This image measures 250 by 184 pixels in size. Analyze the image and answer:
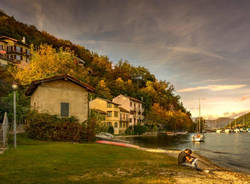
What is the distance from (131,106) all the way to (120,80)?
80.4 feet

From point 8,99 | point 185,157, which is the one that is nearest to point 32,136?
point 8,99

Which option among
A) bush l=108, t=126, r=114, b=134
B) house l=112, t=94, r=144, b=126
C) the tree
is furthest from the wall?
house l=112, t=94, r=144, b=126

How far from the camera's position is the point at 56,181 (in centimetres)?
868

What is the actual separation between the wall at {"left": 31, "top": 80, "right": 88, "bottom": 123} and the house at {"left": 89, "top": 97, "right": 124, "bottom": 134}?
36.8m

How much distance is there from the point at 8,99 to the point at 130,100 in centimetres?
5227

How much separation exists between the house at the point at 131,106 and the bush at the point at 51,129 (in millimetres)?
53150

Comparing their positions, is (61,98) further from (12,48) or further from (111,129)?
(12,48)

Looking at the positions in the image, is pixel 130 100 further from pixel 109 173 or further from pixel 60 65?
pixel 109 173

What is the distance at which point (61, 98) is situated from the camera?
2578cm

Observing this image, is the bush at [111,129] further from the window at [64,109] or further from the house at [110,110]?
the window at [64,109]

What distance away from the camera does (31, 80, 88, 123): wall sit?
2488 cm

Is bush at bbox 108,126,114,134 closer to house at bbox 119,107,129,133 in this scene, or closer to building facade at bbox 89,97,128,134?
A: building facade at bbox 89,97,128,134

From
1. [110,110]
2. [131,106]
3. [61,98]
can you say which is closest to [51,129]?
[61,98]

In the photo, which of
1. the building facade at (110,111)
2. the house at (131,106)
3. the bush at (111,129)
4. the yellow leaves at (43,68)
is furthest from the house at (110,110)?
the yellow leaves at (43,68)
